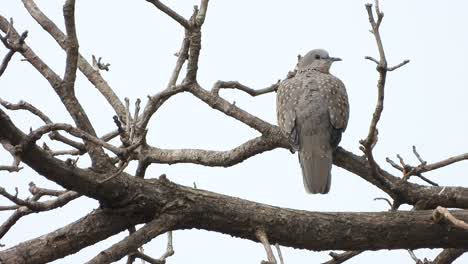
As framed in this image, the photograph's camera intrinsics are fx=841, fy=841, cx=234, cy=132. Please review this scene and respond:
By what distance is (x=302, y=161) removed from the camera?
229 inches

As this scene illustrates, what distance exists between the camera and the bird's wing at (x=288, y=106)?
229 inches

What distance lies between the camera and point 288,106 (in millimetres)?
6113

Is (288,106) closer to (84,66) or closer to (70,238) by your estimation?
(84,66)

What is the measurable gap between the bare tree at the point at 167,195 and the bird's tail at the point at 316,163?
1.90ft

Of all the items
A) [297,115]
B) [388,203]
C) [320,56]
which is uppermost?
[320,56]

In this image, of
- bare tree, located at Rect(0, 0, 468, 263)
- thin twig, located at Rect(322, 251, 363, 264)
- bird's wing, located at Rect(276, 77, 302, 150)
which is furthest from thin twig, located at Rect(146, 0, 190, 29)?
bird's wing, located at Rect(276, 77, 302, 150)

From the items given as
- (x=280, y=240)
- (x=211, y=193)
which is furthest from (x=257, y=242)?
(x=211, y=193)

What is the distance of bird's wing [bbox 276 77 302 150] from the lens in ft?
19.1

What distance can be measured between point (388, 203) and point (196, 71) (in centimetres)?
130

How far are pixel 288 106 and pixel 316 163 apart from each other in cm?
60

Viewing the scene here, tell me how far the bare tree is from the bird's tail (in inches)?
22.8

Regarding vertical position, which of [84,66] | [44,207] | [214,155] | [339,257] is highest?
[84,66]

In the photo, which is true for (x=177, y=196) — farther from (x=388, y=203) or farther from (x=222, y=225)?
(x=388, y=203)

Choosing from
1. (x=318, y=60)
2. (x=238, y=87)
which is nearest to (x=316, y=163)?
(x=238, y=87)
